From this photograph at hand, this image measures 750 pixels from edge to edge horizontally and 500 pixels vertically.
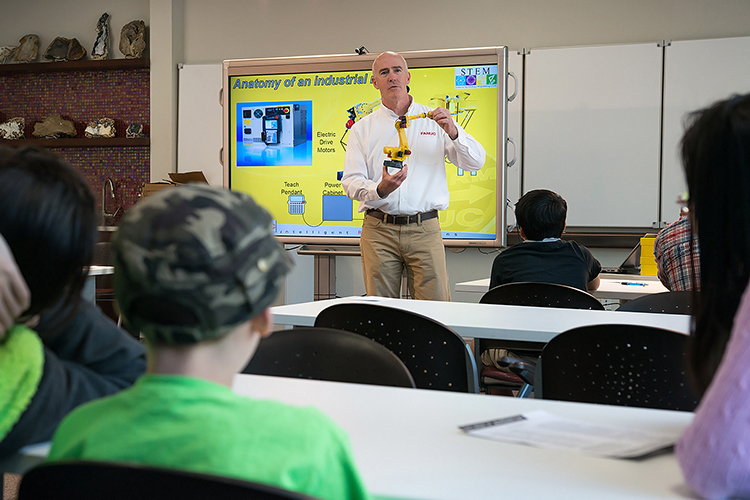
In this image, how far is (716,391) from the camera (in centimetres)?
68

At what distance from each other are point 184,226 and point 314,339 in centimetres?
80

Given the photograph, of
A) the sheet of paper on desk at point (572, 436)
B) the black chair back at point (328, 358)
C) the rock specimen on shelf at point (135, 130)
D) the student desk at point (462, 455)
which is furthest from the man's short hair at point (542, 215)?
the rock specimen on shelf at point (135, 130)

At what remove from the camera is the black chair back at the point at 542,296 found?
8.13 ft

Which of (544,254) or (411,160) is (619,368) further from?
(411,160)

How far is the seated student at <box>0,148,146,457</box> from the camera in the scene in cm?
80

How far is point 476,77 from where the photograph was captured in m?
4.44

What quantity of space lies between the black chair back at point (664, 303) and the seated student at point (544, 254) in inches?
20.5

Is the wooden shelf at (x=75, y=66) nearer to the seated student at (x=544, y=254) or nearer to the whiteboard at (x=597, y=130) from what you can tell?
the whiteboard at (x=597, y=130)

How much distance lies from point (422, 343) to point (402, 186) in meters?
1.98

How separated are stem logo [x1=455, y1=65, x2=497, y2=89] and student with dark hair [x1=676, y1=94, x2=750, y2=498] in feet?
12.2

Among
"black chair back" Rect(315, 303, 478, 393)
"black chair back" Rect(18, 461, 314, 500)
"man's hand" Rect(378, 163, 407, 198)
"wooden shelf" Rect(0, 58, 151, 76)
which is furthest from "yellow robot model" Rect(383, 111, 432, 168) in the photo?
"wooden shelf" Rect(0, 58, 151, 76)

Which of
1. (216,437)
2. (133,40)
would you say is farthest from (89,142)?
(216,437)

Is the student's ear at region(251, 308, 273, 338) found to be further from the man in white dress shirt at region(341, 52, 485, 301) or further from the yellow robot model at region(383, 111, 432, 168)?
the yellow robot model at region(383, 111, 432, 168)

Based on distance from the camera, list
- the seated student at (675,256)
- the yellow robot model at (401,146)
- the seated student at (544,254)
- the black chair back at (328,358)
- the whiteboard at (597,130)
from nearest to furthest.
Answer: the black chair back at (328,358)
the seated student at (675,256)
the seated student at (544,254)
the yellow robot model at (401,146)
the whiteboard at (597,130)
